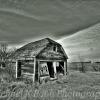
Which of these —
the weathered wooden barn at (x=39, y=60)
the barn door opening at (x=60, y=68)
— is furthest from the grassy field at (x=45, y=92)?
the barn door opening at (x=60, y=68)

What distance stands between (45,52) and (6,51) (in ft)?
102

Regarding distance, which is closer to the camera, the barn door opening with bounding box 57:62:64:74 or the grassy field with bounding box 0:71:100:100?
the grassy field with bounding box 0:71:100:100

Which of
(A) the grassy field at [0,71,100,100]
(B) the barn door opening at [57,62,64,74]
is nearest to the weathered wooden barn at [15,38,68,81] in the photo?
Answer: (B) the barn door opening at [57,62,64,74]

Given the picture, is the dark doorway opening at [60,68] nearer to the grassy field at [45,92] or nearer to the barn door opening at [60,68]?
the barn door opening at [60,68]

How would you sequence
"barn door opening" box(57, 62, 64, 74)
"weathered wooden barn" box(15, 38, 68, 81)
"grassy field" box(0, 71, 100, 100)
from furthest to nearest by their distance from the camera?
"barn door opening" box(57, 62, 64, 74) < "weathered wooden barn" box(15, 38, 68, 81) < "grassy field" box(0, 71, 100, 100)

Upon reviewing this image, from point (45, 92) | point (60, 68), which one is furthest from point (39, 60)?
point (45, 92)

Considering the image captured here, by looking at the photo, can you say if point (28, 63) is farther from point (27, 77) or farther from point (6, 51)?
point (6, 51)

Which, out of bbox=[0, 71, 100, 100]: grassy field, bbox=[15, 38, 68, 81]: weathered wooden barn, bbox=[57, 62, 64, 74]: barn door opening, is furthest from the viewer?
bbox=[57, 62, 64, 74]: barn door opening

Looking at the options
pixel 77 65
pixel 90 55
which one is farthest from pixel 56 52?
pixel 90 55

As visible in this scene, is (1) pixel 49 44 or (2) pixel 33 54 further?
(1) pixel 49 44

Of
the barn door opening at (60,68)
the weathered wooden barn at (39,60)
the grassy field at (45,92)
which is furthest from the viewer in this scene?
the barn door opening at (60,68)

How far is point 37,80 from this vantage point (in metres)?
15.1

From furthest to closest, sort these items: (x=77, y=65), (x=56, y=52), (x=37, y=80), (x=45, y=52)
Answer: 1. (x=77, y=65)
2. (x=56, y=52)
3. (x=45, y=52)
4. (x=37, y=80)

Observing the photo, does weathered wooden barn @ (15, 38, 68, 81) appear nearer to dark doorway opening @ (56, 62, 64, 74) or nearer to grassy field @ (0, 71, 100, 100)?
dark doorway opening @ (56, 62, 64, 74)
